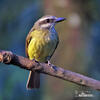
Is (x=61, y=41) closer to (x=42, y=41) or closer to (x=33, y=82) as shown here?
(x=42, y=41)

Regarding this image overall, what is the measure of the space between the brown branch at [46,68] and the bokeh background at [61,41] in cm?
63

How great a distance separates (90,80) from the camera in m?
3.74

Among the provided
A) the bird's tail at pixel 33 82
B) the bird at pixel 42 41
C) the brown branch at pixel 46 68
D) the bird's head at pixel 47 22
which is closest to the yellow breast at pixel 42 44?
the bird at pixel 42 41

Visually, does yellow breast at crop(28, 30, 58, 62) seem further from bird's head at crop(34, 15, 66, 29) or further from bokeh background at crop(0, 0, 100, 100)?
bokeh background at crop(0, 0, 100, 100)

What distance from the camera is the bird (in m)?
4.73

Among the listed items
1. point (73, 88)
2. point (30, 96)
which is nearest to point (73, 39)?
point (73, 88)

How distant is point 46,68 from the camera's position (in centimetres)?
389

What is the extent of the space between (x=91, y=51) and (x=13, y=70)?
1415 millimetres

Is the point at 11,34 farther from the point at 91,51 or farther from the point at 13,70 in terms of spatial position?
the point at 91,51

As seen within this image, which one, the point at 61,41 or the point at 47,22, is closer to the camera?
the point at 47,22

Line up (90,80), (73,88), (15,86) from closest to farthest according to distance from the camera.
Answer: (90,80) → (73,88) → (15,86)

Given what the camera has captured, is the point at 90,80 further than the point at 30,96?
No

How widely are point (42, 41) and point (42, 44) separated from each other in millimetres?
42

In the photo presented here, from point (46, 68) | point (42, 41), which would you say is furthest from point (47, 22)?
point (46, 68)
